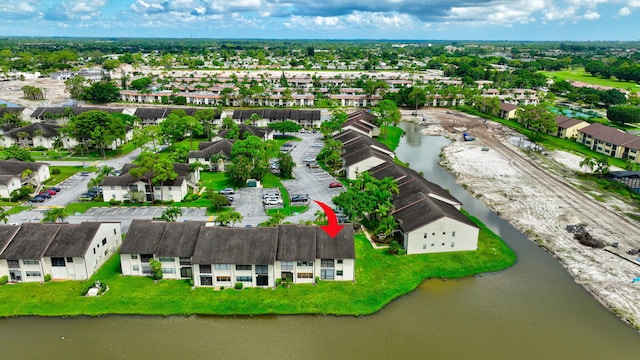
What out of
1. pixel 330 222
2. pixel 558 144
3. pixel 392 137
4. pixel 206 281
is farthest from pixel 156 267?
pixel 558 144

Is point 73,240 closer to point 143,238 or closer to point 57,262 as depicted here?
point 57,262

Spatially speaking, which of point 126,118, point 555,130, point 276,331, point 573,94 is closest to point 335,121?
point 126,118

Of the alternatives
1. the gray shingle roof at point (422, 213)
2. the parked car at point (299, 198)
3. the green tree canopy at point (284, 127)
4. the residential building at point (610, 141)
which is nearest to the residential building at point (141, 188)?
the parked car at point (299, 198)

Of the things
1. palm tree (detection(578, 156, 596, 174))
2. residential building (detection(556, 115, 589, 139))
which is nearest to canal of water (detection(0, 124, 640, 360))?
palm tree (detection(578, 156, 596, 174))

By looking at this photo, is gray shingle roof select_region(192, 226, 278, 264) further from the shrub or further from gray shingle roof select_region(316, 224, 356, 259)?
gray shingle roof select_region(316, 224, 356, 259)

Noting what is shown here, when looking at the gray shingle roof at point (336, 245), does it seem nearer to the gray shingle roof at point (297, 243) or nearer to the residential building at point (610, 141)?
the gray shingle roof at point (297, 243)

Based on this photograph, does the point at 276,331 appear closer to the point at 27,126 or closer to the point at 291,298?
the point at 291,298

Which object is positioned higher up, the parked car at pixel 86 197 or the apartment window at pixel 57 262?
the apartment window at pixel 57 262
